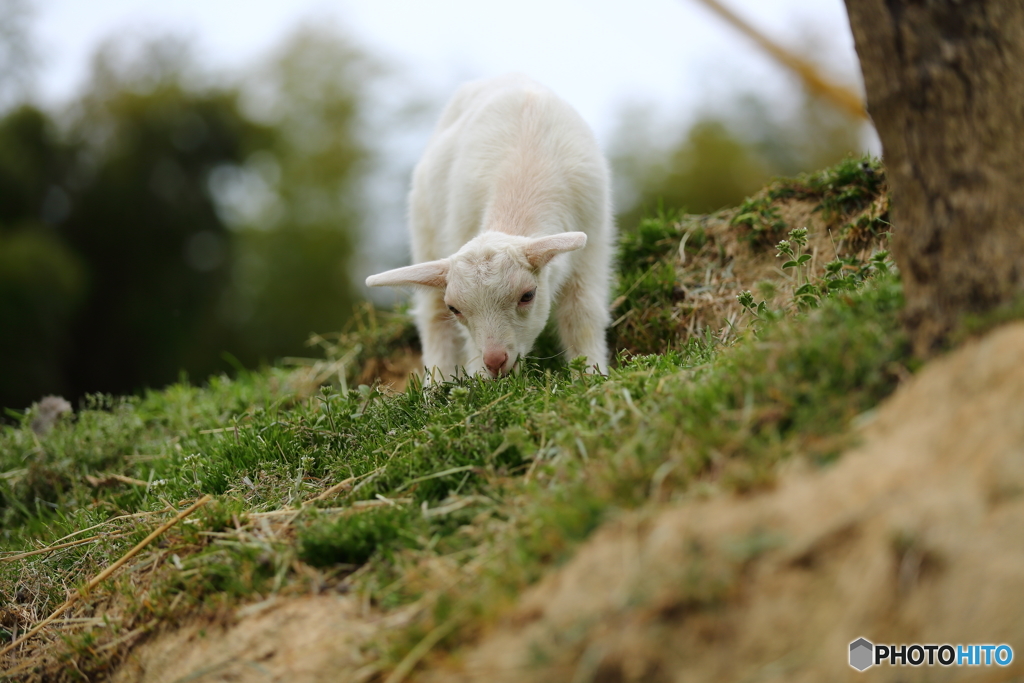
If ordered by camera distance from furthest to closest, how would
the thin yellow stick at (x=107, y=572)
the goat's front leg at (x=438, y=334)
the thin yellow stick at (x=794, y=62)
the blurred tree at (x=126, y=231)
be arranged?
the blurred tree at (x=126, y=231) < the goat's front leg at (x=438, y=334) < the thin yellow stick at (x=794, y=62) < the thin yellow stick at (x=107, y=572)

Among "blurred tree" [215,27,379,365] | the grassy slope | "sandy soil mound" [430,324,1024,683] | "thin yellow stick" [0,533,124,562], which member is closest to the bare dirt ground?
"sandy soil mound" [430,324,1024,683]

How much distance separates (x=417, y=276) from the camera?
4.30 metres

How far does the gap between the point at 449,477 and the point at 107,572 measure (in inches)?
52.8

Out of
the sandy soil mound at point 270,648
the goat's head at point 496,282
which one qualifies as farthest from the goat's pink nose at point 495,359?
the sandy soil mound at point 270,648

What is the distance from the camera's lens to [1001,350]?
83.6 inches

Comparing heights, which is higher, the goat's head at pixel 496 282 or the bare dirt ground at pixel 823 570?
the goat's head at pixel 496 282

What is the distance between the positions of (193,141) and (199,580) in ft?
51.5

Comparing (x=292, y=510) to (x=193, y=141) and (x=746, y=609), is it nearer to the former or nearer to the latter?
(x=746, y=609)

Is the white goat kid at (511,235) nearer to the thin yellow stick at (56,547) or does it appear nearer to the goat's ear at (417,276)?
the goat's ear at (417,276)

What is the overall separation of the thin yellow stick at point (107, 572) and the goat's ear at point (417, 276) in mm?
1547
